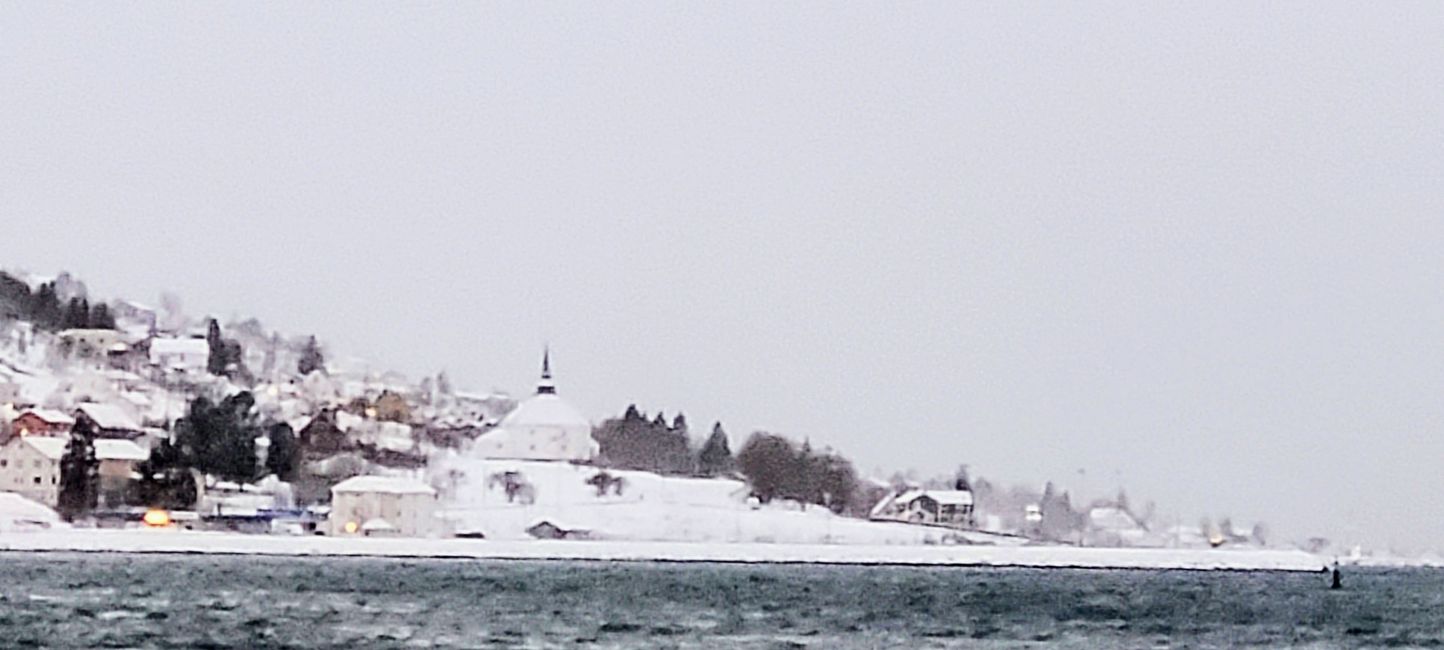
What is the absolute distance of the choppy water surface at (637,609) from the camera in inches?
2170

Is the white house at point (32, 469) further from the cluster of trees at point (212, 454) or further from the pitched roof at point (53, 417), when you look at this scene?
the pitched roof at point (53, 417)

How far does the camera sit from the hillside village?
489ft

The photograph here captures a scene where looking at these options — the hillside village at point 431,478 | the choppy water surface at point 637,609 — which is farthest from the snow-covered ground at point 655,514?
the choppy water surface at point 637,609

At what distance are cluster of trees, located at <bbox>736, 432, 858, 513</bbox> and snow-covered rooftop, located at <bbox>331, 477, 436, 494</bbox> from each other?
22812mm

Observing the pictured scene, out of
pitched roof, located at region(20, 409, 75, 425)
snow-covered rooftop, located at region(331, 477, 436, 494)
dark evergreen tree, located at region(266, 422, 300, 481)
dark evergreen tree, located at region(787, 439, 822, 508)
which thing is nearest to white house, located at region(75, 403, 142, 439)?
pitched roof, located at region(20, 409, 75, 425)

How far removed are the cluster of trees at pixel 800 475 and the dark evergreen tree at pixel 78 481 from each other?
40324 mm

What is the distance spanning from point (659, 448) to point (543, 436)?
1055 cm

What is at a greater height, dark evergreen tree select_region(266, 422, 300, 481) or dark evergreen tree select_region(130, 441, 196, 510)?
dark evergreen tree select_region(266, 422, 300, 481)

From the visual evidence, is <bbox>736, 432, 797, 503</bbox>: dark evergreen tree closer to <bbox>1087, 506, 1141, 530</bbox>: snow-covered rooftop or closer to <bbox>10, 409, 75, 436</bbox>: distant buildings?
<bbox>1087, 506, 1141, 530</bbox>: snow-covered rooftop

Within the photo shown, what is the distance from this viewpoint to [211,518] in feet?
468

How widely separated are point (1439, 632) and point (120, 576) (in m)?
40.7

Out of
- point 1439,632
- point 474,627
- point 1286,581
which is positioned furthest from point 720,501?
point 474,627

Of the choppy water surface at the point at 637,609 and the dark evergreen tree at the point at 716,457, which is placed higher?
the dark evergreen tree at the point at 716,457

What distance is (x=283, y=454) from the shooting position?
161125 mm
